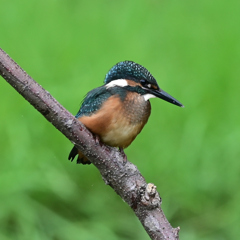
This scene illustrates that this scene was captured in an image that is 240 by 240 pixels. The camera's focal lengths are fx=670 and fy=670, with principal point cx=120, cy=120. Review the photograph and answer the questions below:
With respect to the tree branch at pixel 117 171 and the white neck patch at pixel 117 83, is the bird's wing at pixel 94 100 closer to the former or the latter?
the white neck patch at pixel 117 83

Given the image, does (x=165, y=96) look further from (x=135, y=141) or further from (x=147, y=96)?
(x=135, y=141)

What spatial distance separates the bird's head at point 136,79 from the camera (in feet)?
6.27

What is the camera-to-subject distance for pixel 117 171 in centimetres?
148

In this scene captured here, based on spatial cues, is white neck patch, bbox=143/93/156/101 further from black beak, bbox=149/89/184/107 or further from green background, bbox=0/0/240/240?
green background, bbox=0/0/240/240

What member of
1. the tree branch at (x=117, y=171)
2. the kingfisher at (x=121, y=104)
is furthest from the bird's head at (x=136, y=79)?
the tree branch at (x=117, y=171)

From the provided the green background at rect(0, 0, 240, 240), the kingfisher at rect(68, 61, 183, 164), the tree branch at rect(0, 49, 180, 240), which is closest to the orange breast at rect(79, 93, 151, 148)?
the kingfisher at rect(68, 61, 183, 164)

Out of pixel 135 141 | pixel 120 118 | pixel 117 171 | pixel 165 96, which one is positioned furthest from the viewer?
pixel 135 141

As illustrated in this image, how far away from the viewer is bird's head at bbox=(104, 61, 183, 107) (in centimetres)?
191

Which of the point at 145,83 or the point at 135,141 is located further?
the point at 135,141

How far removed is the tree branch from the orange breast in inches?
15.5

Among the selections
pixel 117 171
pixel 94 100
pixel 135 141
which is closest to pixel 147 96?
pixel 94 100

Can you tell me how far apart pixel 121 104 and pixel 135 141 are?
162 centimetres

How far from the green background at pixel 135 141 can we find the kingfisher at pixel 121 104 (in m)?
1.27

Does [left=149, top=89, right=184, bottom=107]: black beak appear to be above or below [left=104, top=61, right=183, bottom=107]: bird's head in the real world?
below
